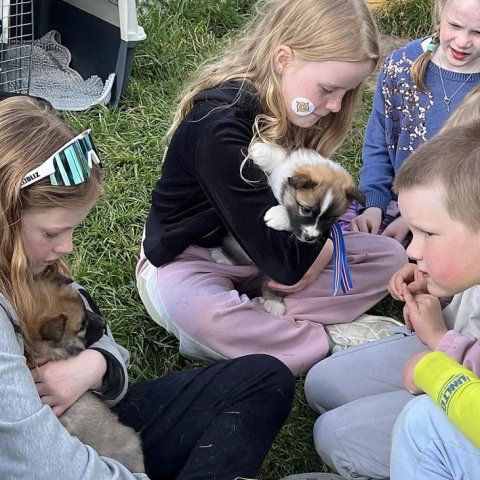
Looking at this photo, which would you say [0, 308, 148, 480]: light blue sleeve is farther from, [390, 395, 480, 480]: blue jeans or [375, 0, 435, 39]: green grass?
[375, 0, 435, 39]: green grass

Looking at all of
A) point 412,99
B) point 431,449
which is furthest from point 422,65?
point 431,449

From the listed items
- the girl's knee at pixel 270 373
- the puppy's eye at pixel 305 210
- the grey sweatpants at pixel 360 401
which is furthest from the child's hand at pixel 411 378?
the puppy's eye at pixel 305 210

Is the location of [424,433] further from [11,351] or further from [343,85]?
[343,85]

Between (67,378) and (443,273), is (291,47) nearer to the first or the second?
(443,273)

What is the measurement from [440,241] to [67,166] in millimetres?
967

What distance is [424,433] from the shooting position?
1.83 meters

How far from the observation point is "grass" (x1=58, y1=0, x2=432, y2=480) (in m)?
2.88

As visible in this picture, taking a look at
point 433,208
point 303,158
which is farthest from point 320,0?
point 433,208

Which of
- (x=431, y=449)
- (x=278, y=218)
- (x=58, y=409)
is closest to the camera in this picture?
(x=431, y=449)

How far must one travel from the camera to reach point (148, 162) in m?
4.13

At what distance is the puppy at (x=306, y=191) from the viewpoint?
112 inches

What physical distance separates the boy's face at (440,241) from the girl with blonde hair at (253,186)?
801mm

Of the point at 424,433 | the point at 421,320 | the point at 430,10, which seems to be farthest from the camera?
the point at 430,10

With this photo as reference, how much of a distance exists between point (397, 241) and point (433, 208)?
155cm
